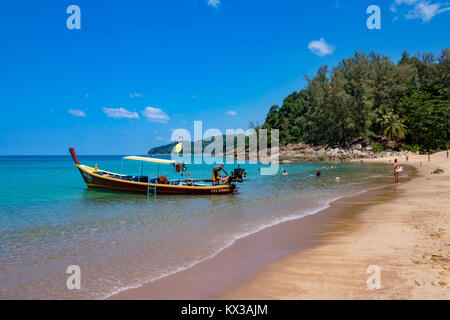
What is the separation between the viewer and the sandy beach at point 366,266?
5523 millimetres

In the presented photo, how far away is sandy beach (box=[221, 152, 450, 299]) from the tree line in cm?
6656

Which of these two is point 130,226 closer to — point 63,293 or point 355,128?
point 63,293

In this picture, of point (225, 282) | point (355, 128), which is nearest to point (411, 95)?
point (355, 128)

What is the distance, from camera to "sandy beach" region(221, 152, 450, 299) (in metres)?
5.52

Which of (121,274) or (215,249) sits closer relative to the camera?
(121,274)

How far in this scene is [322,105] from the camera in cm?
9225

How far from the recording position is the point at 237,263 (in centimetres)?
792

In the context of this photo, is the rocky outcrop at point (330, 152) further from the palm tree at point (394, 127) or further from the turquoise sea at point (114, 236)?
the turquoise sea at point (114, 236)

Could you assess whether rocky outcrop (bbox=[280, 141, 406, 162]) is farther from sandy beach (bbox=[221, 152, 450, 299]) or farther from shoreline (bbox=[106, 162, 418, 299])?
sandy beach (bbox=[221, 152, 450, 299])

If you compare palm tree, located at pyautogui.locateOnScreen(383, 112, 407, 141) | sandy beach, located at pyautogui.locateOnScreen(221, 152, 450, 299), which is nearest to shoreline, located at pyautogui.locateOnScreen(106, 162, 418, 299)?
sandy beach, located at pyautogui.locateOnScreen(221, 152, 450, 299)

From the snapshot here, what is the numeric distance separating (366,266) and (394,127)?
75.7m

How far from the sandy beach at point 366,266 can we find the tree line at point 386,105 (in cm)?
6656

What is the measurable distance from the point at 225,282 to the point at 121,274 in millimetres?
3031

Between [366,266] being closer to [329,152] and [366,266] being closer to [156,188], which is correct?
[156,188]
